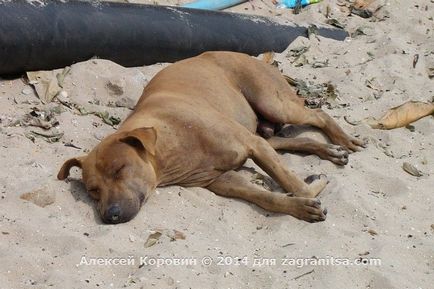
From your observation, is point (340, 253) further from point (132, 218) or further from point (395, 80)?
point (395, 80)

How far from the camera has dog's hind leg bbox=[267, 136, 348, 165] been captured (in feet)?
20.5

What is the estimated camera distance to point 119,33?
23.8ft

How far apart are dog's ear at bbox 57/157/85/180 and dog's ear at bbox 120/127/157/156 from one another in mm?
293

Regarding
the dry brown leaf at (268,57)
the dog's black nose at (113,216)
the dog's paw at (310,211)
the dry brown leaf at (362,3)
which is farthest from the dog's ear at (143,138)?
the dry brown leaf at (362,3)

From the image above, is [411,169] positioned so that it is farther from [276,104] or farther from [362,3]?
[362,3]

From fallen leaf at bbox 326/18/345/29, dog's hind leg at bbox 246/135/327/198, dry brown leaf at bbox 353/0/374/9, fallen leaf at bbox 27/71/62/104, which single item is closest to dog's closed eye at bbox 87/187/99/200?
dog's hind leg at bbox 246/135/327/198

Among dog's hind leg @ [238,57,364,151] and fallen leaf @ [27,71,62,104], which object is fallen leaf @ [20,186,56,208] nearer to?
fallen leaf @ [27,71,62,104]

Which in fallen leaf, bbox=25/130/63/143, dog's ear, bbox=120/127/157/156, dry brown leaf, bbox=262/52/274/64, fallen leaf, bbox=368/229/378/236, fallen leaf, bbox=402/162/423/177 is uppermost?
dog's ear, bbox=120/127/157/156

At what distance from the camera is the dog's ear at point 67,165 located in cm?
541

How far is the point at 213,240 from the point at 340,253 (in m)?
0.72

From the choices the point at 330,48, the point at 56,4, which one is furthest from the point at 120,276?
the point at 330,48

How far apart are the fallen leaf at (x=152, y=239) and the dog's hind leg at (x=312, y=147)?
1769 mm

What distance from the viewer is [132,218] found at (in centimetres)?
516

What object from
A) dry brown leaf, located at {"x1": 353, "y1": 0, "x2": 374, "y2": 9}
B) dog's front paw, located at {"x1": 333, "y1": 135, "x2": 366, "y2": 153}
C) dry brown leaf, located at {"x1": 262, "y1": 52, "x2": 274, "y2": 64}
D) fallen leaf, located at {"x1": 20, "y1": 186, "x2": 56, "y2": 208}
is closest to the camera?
fallen leaf, located at {"x1": 20, "y1": 186, "x2": 56, "y2": 208}
